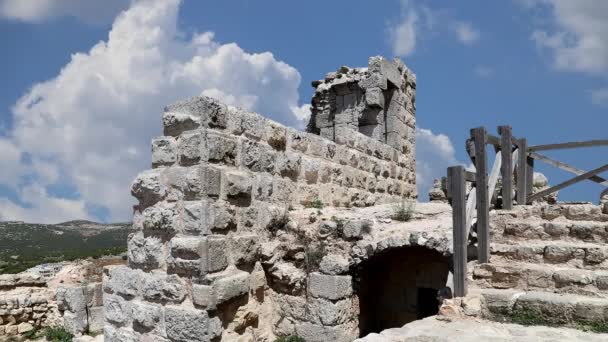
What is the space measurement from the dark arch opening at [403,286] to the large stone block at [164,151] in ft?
10.7

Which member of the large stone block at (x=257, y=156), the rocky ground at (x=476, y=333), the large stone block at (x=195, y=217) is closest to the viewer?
the rocky ground at (x=476, y=333)

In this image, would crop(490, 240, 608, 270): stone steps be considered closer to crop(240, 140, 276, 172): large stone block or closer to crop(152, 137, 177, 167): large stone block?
crop(240, 140, 276, 172): large stone block

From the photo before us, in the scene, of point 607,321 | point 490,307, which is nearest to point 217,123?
point 490,307

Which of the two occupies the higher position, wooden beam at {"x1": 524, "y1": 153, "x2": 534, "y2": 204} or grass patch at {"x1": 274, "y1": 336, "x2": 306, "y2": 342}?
wooden beam at {"x1": 524, "y1": 153, "x2": 534, "y2": 204}

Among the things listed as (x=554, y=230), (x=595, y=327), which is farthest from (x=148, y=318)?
(x=554, y=230)

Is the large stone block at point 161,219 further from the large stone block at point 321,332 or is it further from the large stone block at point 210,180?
the large stone block at point 321,332

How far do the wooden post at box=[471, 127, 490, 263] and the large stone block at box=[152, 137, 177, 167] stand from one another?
3393 millimetres

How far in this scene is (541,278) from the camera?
4727mm

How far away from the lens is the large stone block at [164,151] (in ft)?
17.0

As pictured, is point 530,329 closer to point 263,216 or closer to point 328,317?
point 328,317

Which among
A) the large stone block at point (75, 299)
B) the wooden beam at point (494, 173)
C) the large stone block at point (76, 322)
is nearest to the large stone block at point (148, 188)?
the wooden beam at point (494, 173)

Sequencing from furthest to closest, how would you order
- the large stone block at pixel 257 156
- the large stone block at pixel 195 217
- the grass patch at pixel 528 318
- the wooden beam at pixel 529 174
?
the wooden beam at pixel 529 174
the large stone block at pixel 257 156
the large stone block at pixel 195 217
the grass patch at pixel 528 318

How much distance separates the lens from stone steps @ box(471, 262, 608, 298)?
4496 mm

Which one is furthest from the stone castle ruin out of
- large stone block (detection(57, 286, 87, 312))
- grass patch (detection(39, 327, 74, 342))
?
grass patch (detection(39, 327, 74, 342))
